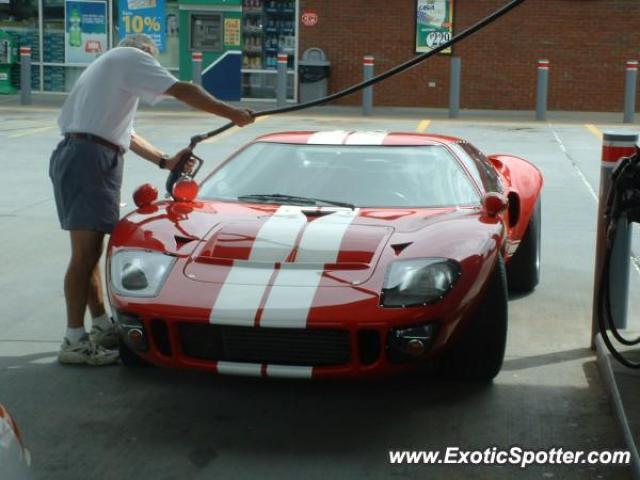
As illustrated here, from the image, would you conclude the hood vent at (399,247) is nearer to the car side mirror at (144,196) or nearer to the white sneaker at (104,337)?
the car side mirror at (144,196)

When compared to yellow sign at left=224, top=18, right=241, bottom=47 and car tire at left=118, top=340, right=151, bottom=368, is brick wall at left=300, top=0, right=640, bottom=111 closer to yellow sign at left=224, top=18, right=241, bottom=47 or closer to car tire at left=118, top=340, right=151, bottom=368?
yellow sign at left=224, top=18, right=241, bottom=47

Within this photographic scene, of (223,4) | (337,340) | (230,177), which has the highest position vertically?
(223,4)

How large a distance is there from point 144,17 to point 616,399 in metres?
20.3

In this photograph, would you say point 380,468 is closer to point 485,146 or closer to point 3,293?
point 3,293

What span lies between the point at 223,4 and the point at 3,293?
56.2 ft

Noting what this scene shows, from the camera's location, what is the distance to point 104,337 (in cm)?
578

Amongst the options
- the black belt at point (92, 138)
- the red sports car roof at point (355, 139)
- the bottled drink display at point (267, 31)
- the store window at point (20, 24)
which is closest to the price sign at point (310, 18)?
the bottled drink display at point (267, 31)

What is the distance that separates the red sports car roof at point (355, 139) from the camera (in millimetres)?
5984

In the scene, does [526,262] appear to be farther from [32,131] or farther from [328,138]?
[32,131]

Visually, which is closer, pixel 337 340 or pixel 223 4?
pixel 337 340

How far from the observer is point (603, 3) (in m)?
22.5

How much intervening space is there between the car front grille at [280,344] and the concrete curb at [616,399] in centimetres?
109

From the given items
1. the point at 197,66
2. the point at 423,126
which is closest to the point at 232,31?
the point at 197,66

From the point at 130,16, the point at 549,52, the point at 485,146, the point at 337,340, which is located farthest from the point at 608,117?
the point at 337,340
